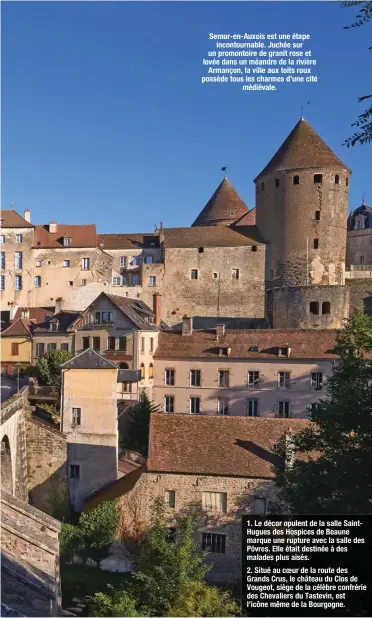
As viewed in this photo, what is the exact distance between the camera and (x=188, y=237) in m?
44.7

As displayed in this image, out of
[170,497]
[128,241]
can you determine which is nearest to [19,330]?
[128,241]

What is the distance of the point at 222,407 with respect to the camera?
29.0 m

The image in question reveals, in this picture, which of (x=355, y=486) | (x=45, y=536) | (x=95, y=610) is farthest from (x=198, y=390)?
(x=355, y=486)

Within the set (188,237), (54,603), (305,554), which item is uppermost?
(188,237)

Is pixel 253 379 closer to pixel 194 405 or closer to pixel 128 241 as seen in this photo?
pixel 194 405

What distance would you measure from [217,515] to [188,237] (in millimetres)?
29812

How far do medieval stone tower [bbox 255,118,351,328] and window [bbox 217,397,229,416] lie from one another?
1229 cm

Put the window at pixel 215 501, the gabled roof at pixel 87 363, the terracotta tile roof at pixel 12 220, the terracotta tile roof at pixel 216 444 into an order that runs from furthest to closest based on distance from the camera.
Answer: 1. the terracotta tile roof at pixel 12 220
2. the gabled roof at pixel 87 363
3. the terracotta tile roof at pixel 216 444
4. the window at pixel 215 501

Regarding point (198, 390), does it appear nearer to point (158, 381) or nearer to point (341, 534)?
point (158, 381)

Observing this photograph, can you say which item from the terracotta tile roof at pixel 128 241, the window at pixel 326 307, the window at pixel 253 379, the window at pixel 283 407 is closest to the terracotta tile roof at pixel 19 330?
the terracotta tile roof at pixel 128 241

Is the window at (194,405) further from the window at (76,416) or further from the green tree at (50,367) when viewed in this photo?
the window at (76,416)

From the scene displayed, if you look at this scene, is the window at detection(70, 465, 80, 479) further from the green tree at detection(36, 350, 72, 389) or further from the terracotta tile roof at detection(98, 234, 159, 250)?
the terracotta tile roof at detection(98, 234, 159, 250)

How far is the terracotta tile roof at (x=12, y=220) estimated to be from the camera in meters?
45.4

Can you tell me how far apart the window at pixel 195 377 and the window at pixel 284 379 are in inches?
160
